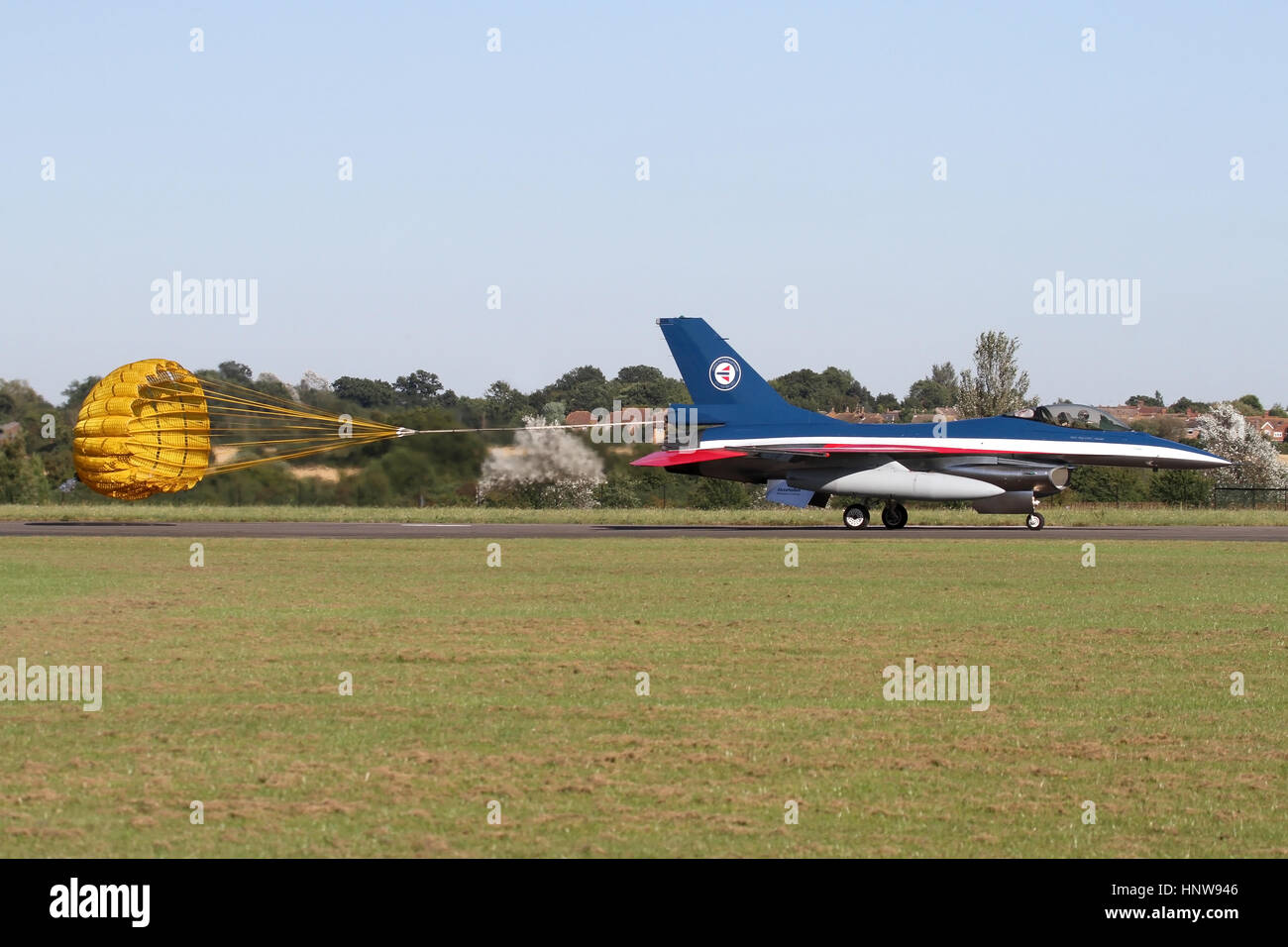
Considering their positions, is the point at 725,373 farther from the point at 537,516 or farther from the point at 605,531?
the point at 537,516

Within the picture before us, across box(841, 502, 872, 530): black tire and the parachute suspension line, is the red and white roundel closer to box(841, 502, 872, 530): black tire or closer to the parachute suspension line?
box(841, 502, 872, 530): black tire

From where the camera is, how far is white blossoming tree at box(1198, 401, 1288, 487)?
3250 inches

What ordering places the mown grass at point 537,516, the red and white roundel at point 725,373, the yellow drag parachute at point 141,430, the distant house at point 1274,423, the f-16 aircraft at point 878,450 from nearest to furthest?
the yellow drag parachute at point 141,430 < the f-16 aircraft at point 878,450 < the red and white roundel at point 725,373 < the mown grass at point 537,516 < the distant house at point 1274,423

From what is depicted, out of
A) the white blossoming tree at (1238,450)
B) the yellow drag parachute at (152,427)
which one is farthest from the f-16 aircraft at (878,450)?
the white blossoming tree at (1238,450)

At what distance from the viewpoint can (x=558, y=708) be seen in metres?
12.7

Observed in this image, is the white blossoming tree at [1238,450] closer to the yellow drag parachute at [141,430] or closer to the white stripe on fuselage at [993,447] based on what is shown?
the white stripe on fuselage at [993,447]

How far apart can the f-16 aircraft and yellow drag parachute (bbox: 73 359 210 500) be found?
48.1 feet

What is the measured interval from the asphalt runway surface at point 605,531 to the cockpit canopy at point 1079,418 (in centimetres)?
353

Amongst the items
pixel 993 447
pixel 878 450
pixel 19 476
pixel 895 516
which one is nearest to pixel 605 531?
pixel 878 450

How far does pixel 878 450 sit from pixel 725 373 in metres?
5.92

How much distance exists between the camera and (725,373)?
46.2m

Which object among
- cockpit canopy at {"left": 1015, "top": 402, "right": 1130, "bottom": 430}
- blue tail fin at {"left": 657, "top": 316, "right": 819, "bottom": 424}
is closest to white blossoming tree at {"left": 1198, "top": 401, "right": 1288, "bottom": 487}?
cockpit canopy at {"left": 1015, "top": 402, "right": 1130, "bottom": 430}

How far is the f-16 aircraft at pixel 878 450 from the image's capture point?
43.4m
